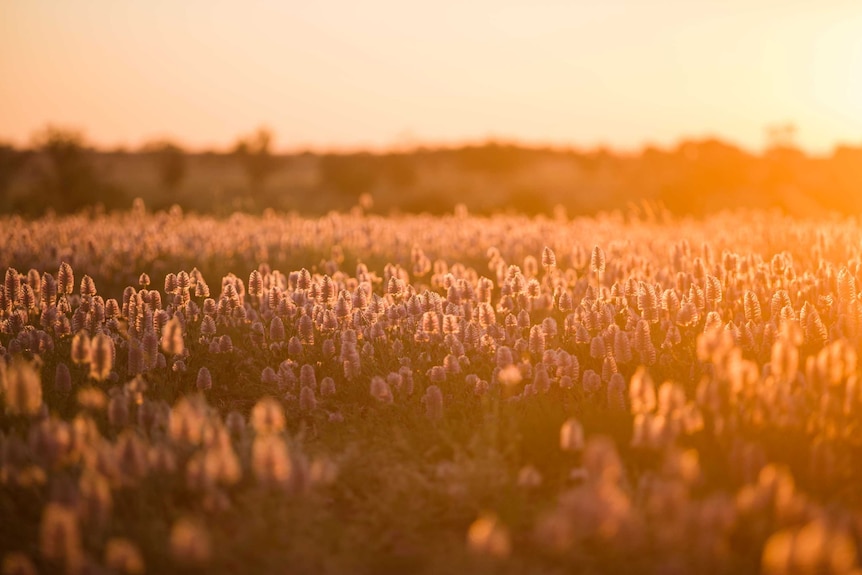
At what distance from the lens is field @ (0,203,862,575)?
10.2 ft

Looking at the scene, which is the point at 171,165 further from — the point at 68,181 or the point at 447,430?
the point at 447,430

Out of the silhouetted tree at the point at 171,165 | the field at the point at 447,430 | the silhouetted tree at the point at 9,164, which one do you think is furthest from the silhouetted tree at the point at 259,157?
the field at the point at 447,430

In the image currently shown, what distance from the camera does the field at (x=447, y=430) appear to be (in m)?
3.11

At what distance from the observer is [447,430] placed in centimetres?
452

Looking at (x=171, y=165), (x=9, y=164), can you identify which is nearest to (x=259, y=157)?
(x=171, y=165)

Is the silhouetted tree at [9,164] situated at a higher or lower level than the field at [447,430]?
higher

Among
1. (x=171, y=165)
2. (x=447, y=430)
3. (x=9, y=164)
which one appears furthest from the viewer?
(x=171, y=165)

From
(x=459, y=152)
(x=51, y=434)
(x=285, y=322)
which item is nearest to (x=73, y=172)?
(x=285, y=322)

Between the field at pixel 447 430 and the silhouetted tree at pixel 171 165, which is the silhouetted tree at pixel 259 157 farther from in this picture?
the field at pixel 447 430

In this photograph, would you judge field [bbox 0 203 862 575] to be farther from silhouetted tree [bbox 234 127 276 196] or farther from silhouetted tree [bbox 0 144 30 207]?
silhouetted tree [bbox 234 127 276 196]

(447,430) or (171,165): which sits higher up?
(171,165)

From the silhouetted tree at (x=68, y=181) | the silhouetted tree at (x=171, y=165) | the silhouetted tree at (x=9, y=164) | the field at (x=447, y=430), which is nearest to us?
the field at (x=447, y=430)

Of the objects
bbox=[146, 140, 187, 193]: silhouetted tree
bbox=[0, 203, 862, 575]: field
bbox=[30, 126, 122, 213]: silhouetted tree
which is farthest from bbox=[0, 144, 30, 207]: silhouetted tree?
bbox=[0, 203, 862, 575]: field

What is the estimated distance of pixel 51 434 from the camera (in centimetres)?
329
